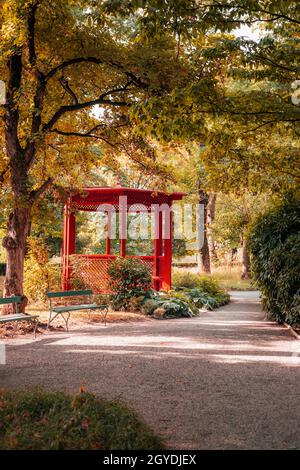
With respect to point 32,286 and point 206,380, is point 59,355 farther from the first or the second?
point 32,286

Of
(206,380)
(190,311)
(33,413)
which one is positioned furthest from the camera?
(190,311)

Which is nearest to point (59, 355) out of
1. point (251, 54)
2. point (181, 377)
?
point (181, 377)

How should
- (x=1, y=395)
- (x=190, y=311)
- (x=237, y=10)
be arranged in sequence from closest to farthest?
(x=1, y=395) < (x=237, y=10) < (x=190, y=311)

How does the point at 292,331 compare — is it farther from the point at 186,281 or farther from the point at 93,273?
the point at 186,281

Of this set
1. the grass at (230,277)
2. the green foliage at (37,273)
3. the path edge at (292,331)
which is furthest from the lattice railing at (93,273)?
the grass at (230,277)

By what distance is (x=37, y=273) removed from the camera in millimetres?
14617

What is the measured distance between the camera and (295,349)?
817 cm

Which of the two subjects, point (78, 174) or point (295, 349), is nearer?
point (295, 349)

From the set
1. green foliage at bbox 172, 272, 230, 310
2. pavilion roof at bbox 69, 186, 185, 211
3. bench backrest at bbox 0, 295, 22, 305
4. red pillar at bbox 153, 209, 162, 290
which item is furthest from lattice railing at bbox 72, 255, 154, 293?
bench backrest at bbox 0, 295, 22, 305

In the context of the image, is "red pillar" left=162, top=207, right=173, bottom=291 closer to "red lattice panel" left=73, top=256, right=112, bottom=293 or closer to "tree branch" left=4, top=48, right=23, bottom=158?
"red lattice panel" left=73, top=256, right=112, bottom=293

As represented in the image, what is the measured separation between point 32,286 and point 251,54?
9494 mm

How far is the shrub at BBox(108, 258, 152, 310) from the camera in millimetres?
13320

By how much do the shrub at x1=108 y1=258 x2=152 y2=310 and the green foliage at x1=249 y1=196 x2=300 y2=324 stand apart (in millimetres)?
3414

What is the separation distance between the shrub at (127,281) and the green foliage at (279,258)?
341 centimetres
